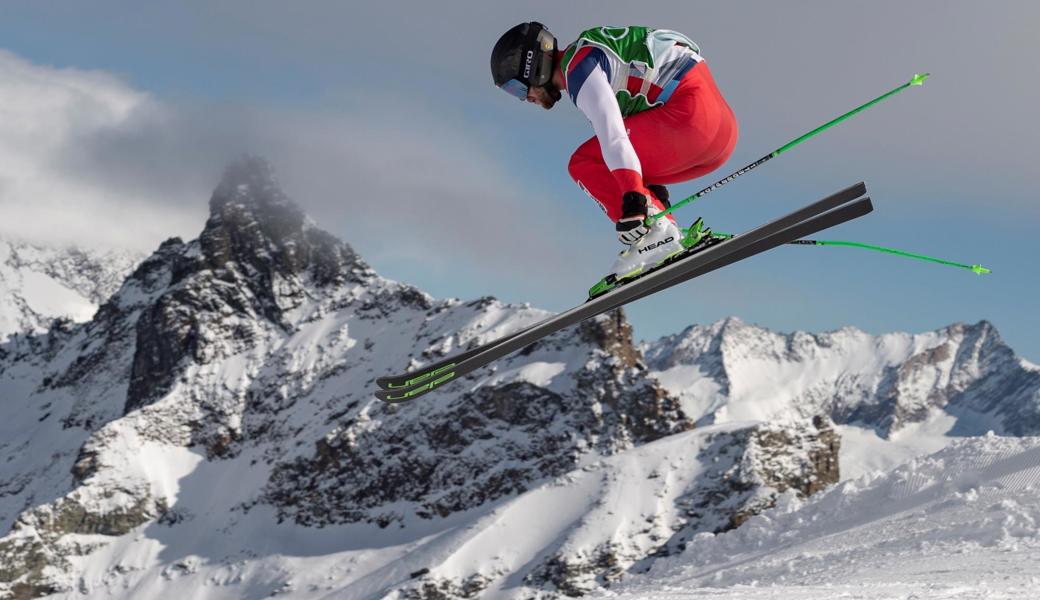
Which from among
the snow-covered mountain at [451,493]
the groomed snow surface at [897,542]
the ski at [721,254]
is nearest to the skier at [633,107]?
the ski at [721,254]

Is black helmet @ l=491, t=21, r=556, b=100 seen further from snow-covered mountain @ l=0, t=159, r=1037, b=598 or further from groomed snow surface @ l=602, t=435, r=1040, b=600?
snow-covered mountain @ l=0, t=159, r=1037, b=598

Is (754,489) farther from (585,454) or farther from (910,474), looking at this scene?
(910,474)

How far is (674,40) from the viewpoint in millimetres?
6832

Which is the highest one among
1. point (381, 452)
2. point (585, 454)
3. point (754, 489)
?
point (381, 452)

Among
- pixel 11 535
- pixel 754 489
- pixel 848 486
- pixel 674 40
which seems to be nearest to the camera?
pixel 674 40

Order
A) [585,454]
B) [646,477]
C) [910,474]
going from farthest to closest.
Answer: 1. [585,454]
2. [646,477]
3. [910,474]

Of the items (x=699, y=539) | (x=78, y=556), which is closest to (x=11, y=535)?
(x=78, y=556)

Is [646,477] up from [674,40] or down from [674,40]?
down

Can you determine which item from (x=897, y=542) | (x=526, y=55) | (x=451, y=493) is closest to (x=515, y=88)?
(x=526, y=55)

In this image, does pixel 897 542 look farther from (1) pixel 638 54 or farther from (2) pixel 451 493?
(2) pixel 451 493

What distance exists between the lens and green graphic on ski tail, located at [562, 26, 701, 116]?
6660 millimetres

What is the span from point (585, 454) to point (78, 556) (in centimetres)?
10042

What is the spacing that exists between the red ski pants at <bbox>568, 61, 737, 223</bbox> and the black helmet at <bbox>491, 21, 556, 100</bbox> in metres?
0.77

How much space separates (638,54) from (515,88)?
0.96 metres
